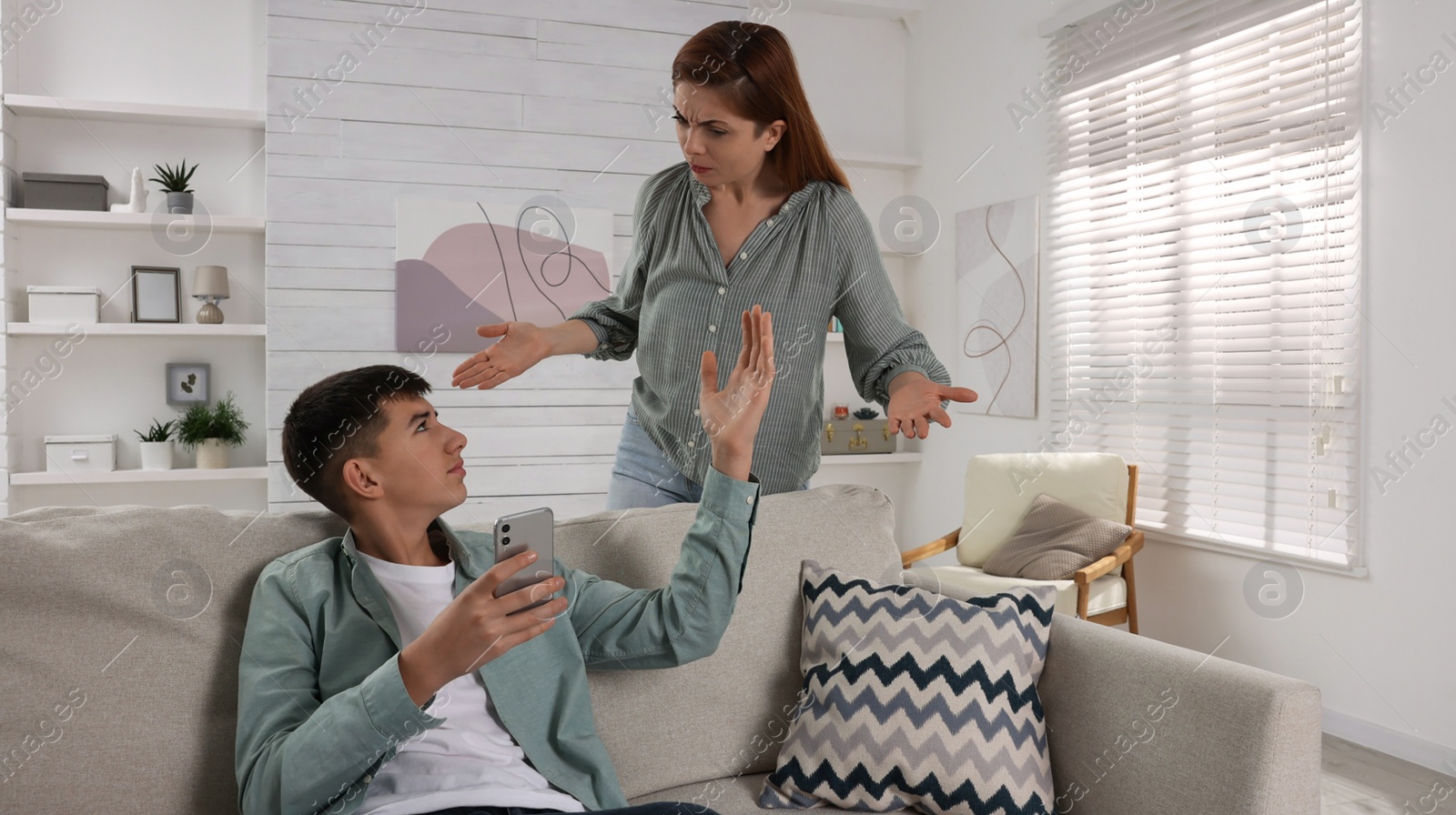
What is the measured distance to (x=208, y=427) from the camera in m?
3.76

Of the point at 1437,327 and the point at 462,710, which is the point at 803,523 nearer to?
the point at 462,710

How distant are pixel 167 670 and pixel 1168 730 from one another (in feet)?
4.37

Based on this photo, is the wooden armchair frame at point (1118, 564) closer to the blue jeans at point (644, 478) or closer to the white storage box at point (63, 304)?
the blue jeans at point (644, 478)

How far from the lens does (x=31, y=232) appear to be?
3740 mm

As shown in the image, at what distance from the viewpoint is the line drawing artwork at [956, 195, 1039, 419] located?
13.6 ft

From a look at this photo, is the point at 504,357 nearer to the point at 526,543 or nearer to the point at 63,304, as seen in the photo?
the point at 526,543

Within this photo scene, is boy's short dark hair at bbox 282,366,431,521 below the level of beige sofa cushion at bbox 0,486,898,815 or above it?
above

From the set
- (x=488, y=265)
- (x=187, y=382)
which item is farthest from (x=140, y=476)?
(x=488, y=265)

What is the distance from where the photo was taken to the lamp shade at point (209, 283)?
377cm

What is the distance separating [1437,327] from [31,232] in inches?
183

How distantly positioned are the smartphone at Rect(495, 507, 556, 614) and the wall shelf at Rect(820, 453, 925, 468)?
11.6ft

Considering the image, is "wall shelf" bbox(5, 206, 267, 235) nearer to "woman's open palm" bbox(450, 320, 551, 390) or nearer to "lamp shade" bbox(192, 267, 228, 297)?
"lamp shade" bbox(192, 267, 228, 297)

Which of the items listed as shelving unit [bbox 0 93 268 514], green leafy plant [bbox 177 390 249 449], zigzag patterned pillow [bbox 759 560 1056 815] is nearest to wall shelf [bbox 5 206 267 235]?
shelving unit [bbox 0 93 268 514]

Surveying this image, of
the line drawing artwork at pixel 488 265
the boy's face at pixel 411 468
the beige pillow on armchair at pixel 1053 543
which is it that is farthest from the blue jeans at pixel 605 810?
the line drawing artwork at pixel 488 265
